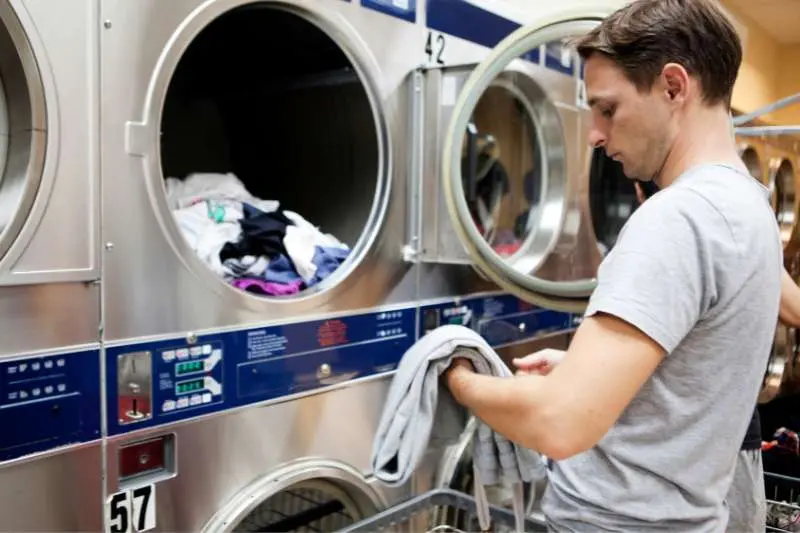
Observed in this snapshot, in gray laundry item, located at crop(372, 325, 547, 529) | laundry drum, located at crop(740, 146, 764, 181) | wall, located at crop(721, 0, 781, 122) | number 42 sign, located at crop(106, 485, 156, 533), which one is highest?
wall, located at crop(721, 0, 781, 122)

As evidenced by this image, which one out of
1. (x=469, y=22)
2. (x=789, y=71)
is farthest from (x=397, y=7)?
(x=789, y=71)

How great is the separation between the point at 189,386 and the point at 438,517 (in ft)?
2.83

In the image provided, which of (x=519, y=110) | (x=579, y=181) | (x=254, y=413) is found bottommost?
(x=254, y=413)

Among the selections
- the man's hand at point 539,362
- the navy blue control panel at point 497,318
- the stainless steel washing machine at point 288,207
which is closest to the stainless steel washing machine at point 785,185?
the stainless steel washing machine at point 288,207

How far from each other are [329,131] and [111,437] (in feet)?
3.65

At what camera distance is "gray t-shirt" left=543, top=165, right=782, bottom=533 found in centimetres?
88

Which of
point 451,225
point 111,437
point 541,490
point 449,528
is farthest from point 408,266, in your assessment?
point 541,490

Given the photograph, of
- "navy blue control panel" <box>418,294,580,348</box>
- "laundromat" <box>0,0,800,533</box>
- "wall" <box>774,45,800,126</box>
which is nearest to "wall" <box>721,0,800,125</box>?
"wall" <box>774,45,800,126</box>

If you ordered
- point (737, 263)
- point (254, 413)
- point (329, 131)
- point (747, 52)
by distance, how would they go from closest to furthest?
point (737, 263) → point (254, 413) → point (329, 131) → point (747, 52)

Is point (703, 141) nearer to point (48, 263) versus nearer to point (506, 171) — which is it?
point (48, 263)

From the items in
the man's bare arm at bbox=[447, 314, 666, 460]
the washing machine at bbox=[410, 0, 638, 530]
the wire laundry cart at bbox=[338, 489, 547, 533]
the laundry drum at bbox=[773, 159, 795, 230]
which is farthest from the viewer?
the laundry drum at bbox=[773, 159, 795, 230]

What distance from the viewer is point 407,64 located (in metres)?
1.78

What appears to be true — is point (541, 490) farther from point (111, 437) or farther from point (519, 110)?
point (111, 437)

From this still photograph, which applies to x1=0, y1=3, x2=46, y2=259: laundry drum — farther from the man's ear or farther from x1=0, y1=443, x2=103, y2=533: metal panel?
the man's ear
